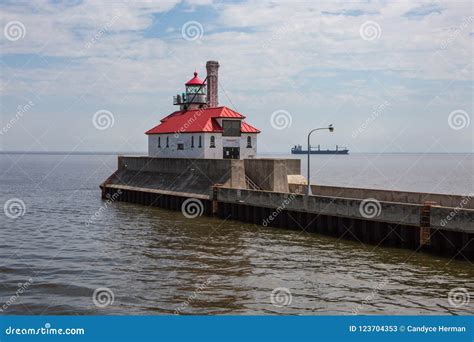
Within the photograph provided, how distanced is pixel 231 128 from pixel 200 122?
292 centimetres

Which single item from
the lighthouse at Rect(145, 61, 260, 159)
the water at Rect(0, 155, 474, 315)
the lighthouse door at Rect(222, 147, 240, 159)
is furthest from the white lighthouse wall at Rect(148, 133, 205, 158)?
the water at Rect(0, 155, 474, 315)

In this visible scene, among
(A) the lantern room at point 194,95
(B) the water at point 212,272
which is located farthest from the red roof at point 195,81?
(B) the water at point 212,272

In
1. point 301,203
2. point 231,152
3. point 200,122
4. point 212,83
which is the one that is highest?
point 212,83

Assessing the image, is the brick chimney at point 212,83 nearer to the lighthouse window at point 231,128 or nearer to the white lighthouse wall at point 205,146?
the white lighthouse wall at point 205,146

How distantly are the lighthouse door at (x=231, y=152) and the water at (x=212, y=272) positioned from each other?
1316 cm

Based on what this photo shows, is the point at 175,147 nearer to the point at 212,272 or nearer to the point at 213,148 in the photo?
the point at 213,148

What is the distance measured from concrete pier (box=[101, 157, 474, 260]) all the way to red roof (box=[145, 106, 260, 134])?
10.5 ft

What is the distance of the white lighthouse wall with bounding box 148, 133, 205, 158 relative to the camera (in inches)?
1896

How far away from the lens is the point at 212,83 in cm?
5794

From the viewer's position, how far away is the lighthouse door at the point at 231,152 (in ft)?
158

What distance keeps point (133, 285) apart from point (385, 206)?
14.2 metres

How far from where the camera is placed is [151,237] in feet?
104

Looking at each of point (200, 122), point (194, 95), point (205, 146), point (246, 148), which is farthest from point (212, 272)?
point (194, 95)

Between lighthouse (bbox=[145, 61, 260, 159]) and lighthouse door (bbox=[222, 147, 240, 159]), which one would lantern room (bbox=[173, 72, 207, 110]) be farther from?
lighthouse door (bbox=[222, 147, 240, 159])
